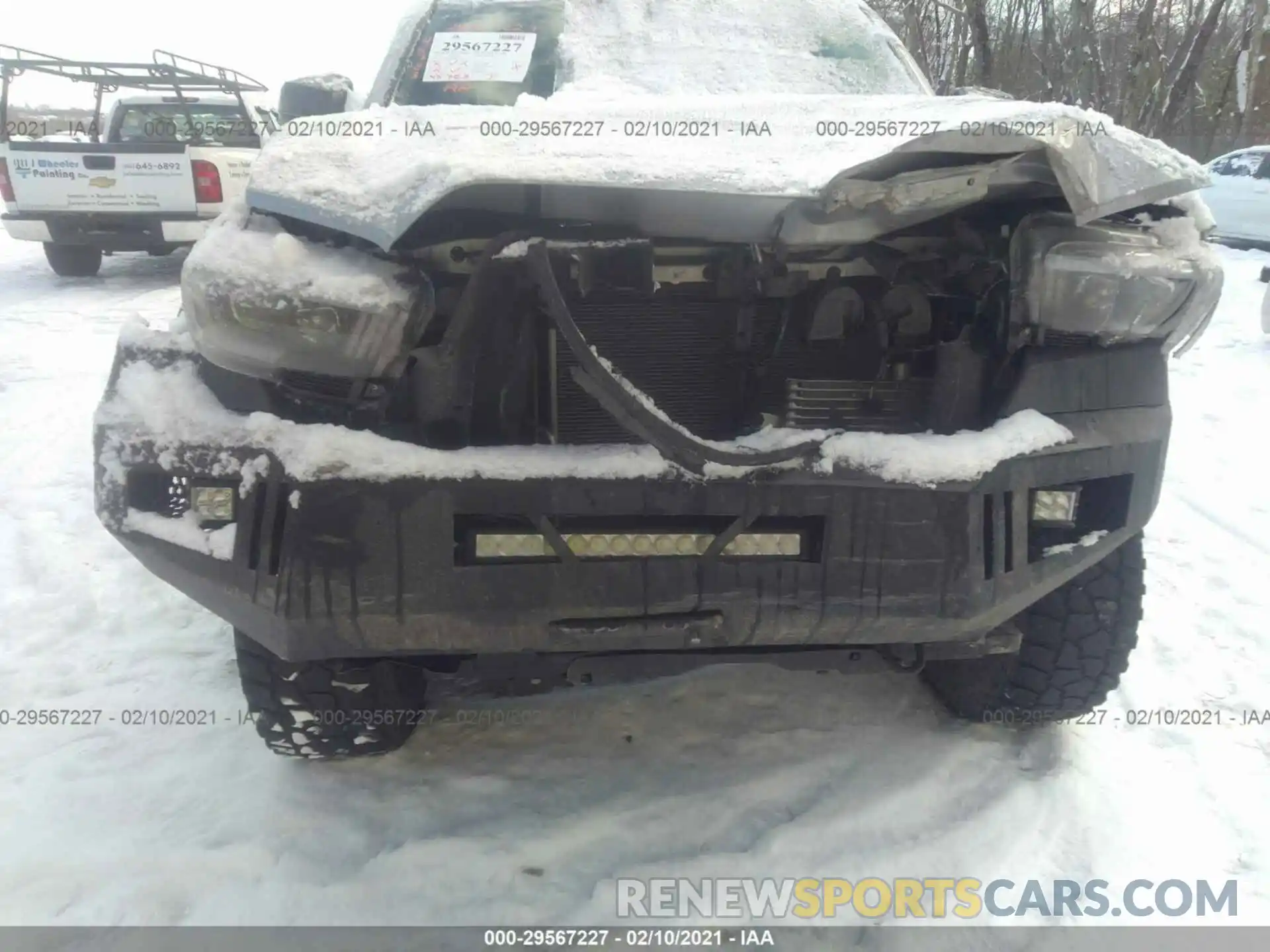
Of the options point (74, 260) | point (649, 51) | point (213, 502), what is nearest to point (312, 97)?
point (649, 51)

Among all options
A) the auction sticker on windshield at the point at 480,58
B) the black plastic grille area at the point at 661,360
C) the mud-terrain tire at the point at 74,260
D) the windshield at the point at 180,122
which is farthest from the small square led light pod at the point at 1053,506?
the windshield at the point at 180,122

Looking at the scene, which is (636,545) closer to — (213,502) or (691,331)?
(691,331)

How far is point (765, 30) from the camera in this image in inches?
131

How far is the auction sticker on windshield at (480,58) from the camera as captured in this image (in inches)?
122

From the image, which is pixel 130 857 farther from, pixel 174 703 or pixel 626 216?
pixel 626 216

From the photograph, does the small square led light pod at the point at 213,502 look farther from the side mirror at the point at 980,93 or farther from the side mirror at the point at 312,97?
the side mirror at the point at 980,93

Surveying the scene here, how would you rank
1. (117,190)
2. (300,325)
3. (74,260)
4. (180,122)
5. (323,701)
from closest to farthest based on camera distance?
(300,325) < (323,701) < (117,190) < (74,260) < (180,122)

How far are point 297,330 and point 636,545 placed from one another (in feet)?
2.19

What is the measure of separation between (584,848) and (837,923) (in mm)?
535

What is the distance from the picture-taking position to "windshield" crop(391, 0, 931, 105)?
10.0 ft

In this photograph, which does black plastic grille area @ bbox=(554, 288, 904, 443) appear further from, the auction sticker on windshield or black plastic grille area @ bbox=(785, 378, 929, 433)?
the auction sticker on windshield

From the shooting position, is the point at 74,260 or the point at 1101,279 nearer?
the point at 1101,279

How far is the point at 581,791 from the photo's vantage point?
216 centimetres

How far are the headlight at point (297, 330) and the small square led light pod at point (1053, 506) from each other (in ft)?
3.88
